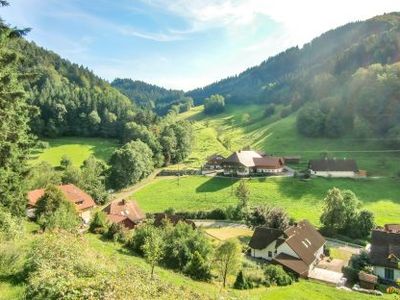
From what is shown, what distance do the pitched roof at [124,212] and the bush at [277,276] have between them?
21763mm

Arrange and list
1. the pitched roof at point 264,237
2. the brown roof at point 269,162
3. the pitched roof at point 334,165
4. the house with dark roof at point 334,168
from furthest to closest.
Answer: the brown roof at point 269,162, the pitched roof at point 334,165, the house with dark roof at point 334,168, the pitched roof at point 264,237

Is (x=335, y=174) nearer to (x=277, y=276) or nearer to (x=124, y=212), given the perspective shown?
(x=124, y=212)

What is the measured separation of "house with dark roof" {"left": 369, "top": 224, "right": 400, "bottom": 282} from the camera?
39438mm

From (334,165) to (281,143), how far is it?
30.6 m

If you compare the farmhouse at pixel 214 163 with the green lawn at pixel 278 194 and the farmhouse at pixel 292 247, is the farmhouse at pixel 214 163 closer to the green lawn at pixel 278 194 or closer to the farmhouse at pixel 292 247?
the green lawn at pixel 278 194

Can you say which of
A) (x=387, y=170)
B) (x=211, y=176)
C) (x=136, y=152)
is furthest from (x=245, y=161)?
(x=387, y=170)

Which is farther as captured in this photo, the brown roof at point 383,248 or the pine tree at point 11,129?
the brown roof at point 383,248

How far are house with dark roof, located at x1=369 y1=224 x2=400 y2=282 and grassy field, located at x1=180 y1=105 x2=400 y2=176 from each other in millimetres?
40039

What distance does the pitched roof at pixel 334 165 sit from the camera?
261 feet

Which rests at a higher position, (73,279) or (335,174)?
(73,279)

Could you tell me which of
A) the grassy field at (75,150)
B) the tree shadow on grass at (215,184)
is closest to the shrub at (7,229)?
the tree shadow on grass at (215,184)

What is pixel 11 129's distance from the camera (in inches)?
930

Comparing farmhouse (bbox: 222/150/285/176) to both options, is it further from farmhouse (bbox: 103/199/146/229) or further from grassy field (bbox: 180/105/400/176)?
farmhouse (bbox: 103/199/146/229)

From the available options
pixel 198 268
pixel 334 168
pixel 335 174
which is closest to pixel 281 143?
pixel 334 168
